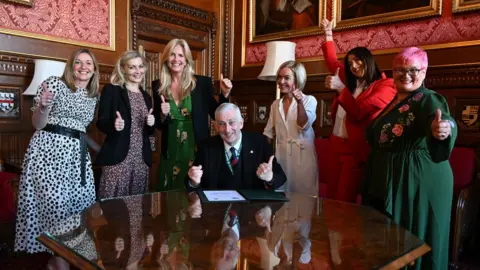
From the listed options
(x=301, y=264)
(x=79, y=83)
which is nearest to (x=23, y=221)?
(x=79, y=83)

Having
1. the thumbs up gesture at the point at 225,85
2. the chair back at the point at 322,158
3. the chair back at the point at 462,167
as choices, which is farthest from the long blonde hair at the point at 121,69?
the chair back at the point at 462,167

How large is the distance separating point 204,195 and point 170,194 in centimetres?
22

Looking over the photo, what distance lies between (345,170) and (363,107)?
45 centimetres

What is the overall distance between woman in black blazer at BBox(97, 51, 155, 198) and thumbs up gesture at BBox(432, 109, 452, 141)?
1.81m

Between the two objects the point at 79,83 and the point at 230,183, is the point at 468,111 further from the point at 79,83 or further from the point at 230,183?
the point at 79,83

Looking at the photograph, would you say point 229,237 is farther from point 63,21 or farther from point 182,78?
point 63,21

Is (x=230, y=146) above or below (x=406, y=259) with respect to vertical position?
above

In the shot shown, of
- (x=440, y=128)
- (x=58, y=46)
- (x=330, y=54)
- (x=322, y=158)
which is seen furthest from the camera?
(x=322, y=158)

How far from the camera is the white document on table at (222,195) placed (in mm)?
2023

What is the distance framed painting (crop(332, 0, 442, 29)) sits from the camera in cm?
405

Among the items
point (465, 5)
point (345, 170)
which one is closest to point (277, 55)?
point (465, 5)

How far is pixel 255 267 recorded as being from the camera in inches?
46.6

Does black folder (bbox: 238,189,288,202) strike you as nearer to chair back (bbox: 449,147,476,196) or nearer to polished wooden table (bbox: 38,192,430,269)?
polished wooden table (bbox: 38,192,430,269)

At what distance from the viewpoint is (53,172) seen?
2.71 meters
